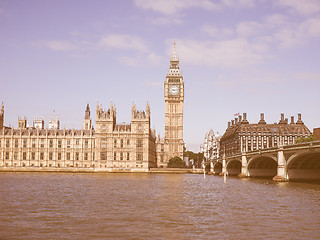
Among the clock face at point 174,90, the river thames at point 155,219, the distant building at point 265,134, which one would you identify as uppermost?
the clock face at point 174,90

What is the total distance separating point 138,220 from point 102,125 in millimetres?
119010

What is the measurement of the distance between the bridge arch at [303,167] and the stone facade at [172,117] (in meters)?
88.0

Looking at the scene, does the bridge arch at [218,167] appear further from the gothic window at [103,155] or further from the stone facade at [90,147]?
the gothic window at [103,155]

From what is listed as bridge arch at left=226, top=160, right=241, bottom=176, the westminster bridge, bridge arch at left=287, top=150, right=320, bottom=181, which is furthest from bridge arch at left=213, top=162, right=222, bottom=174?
bridge arch at left=287, top=150, right=320, bottom=181

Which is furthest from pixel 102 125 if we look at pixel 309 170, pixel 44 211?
pixel 44 211

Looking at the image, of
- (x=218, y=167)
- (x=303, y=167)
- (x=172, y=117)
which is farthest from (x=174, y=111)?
(x=303, y=167)

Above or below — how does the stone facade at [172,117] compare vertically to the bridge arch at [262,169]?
above

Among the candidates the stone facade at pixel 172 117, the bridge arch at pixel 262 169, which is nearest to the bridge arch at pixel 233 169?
the bridge arch at pixel 262 169

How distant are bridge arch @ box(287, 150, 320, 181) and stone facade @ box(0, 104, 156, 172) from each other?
69.6 metres

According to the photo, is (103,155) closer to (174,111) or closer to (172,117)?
(172,117)

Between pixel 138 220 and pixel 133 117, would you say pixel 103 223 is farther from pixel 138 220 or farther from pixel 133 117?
pixel 133 117

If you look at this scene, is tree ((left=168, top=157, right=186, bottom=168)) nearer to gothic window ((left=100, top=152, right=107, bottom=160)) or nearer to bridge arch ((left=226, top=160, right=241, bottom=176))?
bridge arch ((left=226, top=160, right=241, bottom=176))

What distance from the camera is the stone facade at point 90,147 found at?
142125 millimetres

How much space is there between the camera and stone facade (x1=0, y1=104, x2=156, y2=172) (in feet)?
466
